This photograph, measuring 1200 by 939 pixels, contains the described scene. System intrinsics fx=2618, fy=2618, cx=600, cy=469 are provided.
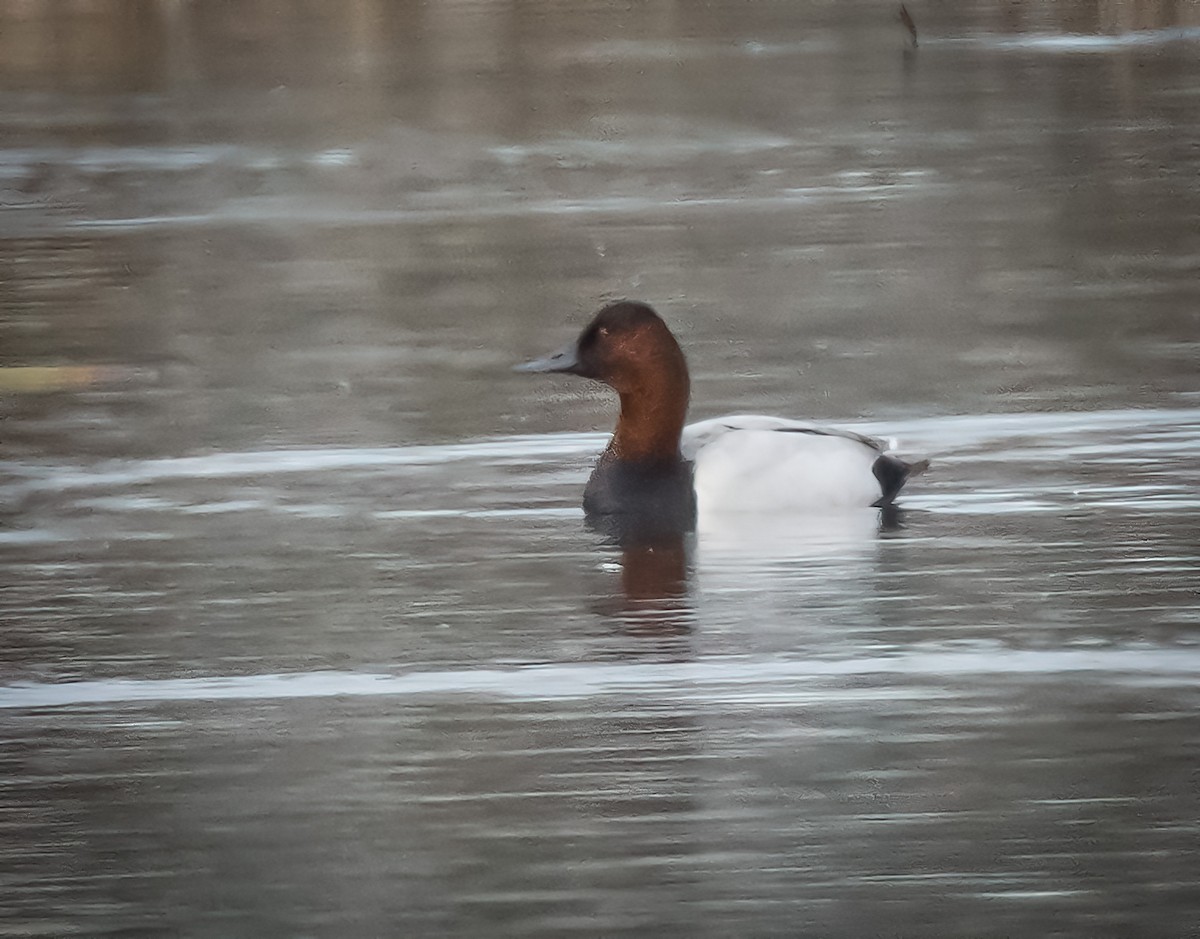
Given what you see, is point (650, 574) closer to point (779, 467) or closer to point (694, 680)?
point (779, 467)

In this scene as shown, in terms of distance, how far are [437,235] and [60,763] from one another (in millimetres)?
7460

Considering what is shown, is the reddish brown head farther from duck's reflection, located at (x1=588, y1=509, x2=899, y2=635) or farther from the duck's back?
duck's reflection, located at (x1=588, y1=509, x2=899, y2=635)

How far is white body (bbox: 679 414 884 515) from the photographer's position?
7.21 metres

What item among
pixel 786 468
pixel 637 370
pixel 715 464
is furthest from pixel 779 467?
pixel 637 370

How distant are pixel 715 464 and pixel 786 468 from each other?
7.7 inches

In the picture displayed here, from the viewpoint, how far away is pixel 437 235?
1246cm

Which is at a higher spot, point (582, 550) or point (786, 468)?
point (786, 468)

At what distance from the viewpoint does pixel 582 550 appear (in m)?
6.90

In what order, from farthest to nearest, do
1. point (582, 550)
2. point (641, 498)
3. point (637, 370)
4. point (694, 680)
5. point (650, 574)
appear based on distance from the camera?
point (637, 370) → point (641, 498) → point (582, 550) → point (650, 574) → point (694, 680)

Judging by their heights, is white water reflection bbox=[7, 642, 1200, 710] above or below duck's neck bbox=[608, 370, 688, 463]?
below

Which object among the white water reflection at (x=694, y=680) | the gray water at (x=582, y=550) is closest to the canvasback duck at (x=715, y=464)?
the gray water at (x=582, y=550)

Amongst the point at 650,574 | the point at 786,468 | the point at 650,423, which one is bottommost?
the point at 650,574

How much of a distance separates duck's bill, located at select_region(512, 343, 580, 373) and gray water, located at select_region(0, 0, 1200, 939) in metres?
0.35

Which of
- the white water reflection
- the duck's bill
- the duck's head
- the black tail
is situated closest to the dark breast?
the duck's head
